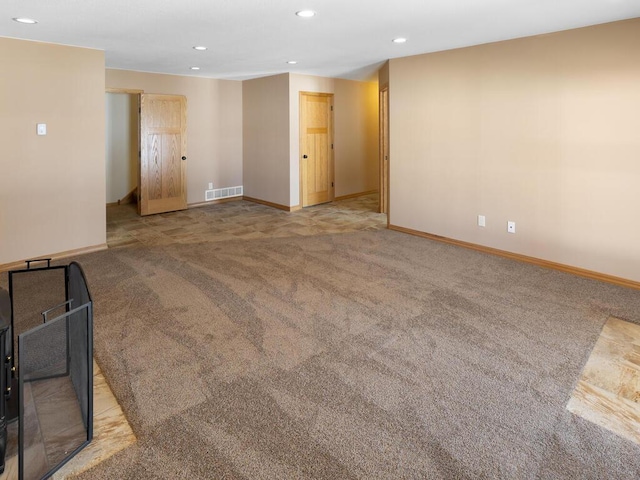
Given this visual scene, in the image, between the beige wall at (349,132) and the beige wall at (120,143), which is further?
the beige wall at (120,143)

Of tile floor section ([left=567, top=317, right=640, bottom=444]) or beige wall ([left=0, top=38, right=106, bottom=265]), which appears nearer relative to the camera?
tile floor section ([left=567, top=317, right=640, bottom=444])

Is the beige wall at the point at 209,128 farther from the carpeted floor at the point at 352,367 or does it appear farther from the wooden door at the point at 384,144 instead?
the carpeted floor at the point at 352,367

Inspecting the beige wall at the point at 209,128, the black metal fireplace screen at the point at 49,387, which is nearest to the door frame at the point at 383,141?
the beige wall at the point at 209,128

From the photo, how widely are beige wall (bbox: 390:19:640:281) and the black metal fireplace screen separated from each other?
14.3ft

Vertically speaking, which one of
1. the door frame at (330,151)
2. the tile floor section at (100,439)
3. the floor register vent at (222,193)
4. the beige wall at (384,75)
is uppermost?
the beige wall at (384,75)

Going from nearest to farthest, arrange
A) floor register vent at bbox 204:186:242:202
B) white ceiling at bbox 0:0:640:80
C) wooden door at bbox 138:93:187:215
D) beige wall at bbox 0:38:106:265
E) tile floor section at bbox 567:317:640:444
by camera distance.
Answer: tile floor section at bbox 567:317:640:444 < white ceiling at bbox 0:0:640:80 < beige wall at bbox 0:38:106:265 < wooden door at bbox 138:93:187:215 < floor register vent at bbox 204:186:242:202

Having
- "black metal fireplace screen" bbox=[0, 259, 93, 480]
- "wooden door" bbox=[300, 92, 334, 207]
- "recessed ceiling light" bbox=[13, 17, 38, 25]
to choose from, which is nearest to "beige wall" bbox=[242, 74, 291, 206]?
"wooden door" bbox=[300, 92, 334, 207]

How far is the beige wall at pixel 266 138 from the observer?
7477mm

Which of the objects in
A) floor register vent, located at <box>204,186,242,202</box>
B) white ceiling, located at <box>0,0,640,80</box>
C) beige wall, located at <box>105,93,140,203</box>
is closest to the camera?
white ceiling, located at <box>0,0,640,80</box>

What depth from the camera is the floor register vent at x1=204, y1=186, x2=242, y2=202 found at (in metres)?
8.21

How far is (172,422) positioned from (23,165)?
3.77 metres

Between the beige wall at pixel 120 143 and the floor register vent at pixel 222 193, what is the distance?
157 cm

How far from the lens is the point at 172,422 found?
2.14 metres

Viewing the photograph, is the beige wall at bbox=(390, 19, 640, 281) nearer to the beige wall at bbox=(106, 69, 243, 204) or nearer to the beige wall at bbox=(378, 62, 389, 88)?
the beige wall at bbox=(378, 62, 389, 88)
